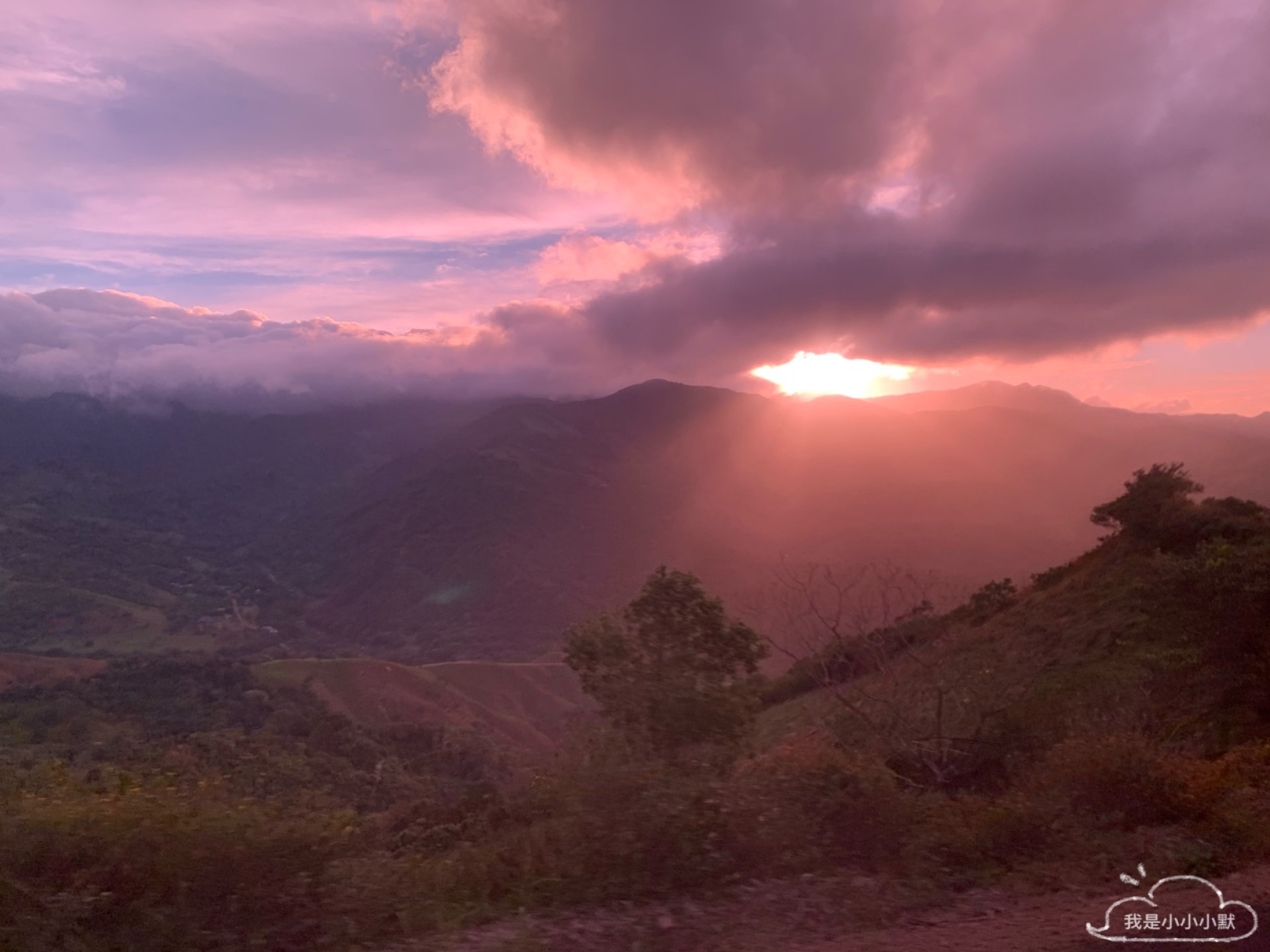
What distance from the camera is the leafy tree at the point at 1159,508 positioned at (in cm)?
2062

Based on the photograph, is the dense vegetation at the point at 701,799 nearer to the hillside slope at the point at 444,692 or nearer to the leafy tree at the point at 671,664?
the leafy tree at the point at 671,664

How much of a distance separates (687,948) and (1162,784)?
5.28 metres

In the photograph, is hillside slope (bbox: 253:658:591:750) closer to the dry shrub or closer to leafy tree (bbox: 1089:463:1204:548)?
leafy tree (bbox: 1089:463:1204:548)

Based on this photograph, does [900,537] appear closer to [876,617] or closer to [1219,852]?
[876,617]

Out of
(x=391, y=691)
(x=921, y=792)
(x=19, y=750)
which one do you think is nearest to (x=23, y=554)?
(x=391, y=691)

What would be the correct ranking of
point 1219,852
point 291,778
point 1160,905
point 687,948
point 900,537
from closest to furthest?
point 687,948
point 1160,905
point 1219,852
point 291,778
point 900,537

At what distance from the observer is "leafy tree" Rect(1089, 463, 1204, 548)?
20625 mm

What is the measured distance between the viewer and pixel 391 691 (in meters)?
45.1

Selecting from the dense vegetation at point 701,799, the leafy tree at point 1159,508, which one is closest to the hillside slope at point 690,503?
the leafy tree at point 1159,508

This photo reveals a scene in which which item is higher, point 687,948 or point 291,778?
point 687,948

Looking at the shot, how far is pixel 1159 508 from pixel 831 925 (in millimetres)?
20207

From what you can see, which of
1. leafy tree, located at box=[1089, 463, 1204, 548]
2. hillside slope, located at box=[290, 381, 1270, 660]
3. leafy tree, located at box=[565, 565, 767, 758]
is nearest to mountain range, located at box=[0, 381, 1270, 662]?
hillside slope, located at box=[290, 381, 1270, 660]

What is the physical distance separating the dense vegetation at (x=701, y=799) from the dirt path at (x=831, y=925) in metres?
0.27

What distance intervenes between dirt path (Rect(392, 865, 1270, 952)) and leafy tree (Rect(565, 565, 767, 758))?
3263 mm
